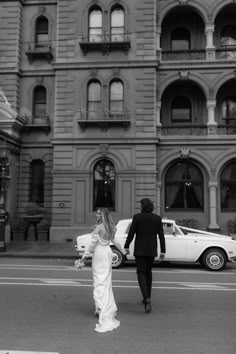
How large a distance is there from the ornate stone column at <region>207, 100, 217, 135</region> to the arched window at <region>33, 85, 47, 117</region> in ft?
30.6

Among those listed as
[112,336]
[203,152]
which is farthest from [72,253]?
[112,336]

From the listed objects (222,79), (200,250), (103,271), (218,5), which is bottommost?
(200,250)

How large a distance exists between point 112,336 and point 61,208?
1551 cm

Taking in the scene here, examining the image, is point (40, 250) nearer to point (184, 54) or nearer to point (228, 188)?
point (228, 188)

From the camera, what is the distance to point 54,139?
21078 millimetres

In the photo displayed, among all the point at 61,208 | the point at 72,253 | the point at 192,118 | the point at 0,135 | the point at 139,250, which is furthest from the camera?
the point at 192,118

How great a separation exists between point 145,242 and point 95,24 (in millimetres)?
17874

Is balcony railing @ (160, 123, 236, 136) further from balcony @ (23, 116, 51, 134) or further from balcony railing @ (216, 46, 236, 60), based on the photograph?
balcony @ (23, 116, 51, 134)

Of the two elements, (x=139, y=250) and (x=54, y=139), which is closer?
(x=139, y=250)

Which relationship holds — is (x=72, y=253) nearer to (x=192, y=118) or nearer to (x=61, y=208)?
(x=61, y=208)

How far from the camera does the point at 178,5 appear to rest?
21.7 meters

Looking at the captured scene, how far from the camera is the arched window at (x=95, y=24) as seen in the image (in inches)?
851

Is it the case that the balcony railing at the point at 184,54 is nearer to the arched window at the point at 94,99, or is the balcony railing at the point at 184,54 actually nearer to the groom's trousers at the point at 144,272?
the arched window at the point at 94,99

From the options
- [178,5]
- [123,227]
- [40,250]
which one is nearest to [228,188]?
[123,227]
